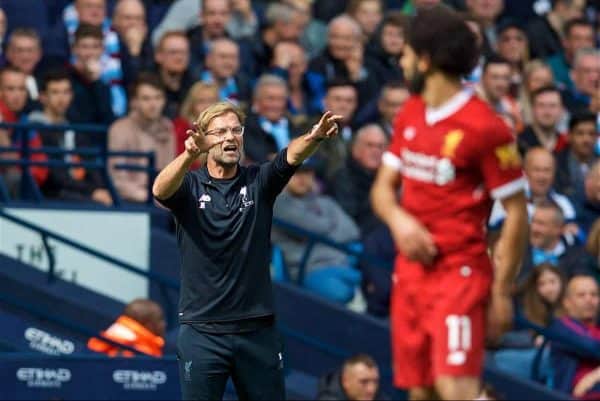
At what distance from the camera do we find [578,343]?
1446 cm

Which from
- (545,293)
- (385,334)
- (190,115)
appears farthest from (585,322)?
(190,115)

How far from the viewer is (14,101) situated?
1499 centimetres

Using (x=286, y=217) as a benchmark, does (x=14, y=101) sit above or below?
above

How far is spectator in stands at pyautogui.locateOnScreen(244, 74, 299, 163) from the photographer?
15.8 meters

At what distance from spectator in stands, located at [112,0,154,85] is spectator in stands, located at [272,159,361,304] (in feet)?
7.05

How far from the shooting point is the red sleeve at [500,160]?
820 cm

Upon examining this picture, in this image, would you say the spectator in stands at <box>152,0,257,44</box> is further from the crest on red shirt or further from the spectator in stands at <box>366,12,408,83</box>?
the crest on red shirt

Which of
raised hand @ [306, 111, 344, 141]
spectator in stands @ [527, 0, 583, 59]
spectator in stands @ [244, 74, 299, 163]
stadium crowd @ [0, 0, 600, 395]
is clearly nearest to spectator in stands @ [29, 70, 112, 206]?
stadium crowd @ [0, 0, 600, 395]

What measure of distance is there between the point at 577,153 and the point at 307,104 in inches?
103

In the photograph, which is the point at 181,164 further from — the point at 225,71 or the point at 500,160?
the point at 225,71

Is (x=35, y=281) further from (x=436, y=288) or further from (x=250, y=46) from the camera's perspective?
(x=436, y=288)

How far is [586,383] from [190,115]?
399 centimetres

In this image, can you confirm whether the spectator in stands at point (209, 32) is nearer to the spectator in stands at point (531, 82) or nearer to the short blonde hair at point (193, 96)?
the short blonde hair at point (193, 96)

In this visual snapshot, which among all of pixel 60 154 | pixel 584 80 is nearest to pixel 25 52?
pixel 60 154
